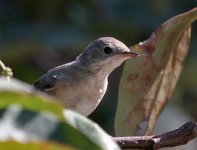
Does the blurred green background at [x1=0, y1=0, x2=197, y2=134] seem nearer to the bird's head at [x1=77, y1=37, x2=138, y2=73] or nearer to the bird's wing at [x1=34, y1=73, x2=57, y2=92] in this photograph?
the bird's head at [x1=77, y1=37, x2=138, y2=73]

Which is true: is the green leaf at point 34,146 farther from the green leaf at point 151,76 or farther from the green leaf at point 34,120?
the green leaf at point 151,76

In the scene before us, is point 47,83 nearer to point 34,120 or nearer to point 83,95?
point 83,95

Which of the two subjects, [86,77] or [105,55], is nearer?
[86,77]

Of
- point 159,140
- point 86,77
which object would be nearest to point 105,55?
point 86,77

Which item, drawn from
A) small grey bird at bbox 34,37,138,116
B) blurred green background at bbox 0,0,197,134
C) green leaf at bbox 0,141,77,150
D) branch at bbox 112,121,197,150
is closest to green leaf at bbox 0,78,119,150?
green leaf at bbox 0,141,77,150

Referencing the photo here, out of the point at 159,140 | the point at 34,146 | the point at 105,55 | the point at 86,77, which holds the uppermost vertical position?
the point at 34,146

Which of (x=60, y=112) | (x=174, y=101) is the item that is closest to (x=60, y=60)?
(x=174, y=101)

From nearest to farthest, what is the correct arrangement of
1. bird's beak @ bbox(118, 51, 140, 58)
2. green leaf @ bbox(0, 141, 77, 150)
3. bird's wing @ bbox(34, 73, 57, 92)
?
green leaf @ bbox(0, 141, 77, 150) → bird's beak @ bbox(118, 51, 140, 58) → bird's wing @ bbox(34, 73, 57, 92)

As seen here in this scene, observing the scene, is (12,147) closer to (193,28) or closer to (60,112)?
(60,112)
